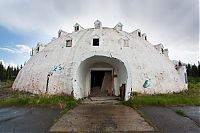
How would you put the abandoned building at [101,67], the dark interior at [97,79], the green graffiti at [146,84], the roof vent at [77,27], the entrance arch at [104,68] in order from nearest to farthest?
the abandoned building at [101,67] → the entrance arch at [104,68] → the green graffiti at [146,84] → the dark interior at [97,79] → the roof vent at [77,27]

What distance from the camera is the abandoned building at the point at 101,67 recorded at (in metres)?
13.7

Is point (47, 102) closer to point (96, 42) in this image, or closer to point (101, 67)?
point (101, 67)

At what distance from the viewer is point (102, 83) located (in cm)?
1717

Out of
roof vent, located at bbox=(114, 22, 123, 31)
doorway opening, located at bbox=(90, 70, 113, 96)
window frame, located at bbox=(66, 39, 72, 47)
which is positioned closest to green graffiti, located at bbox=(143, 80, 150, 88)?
doorway opening, located at bbox=(90, 70, 113, 96)

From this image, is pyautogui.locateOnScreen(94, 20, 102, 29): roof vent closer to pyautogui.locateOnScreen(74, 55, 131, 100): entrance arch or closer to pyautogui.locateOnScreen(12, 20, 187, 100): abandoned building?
pyautogui.locateOnScreen(12, 20, 187, 100): abandoned building

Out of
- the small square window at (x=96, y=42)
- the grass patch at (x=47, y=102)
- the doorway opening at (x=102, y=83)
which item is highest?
the small square window at (x=96, y=42)

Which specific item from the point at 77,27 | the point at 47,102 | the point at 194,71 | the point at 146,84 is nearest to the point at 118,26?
the point at 77,27

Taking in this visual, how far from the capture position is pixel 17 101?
11.9 m

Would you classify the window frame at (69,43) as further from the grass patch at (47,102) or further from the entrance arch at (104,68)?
the grass patch at (47,102)

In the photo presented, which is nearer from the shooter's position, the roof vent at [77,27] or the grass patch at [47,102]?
the grass patch at [47,102]

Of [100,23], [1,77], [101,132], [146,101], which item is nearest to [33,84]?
[100,23]

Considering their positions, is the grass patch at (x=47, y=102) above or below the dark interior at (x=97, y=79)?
below

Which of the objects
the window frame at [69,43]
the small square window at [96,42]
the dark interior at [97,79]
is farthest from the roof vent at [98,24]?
the dark interior at [97,79]

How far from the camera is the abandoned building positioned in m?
13.7
